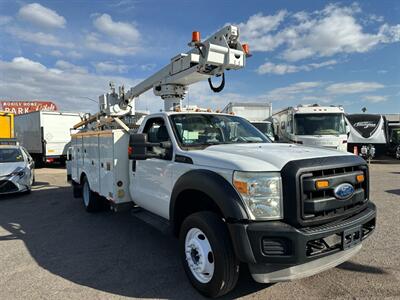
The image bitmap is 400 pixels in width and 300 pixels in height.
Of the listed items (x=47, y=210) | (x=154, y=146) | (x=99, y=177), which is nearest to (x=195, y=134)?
(x=154, y=146)

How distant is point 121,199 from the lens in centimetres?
539

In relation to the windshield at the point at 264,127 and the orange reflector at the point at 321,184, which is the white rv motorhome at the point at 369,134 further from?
the orange reflector at the point at 321,184

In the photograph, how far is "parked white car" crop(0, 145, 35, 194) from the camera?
8.89 metres

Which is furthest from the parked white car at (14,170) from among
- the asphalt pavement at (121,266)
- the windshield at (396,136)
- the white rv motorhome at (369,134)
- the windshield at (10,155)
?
the windshield at (396,136)

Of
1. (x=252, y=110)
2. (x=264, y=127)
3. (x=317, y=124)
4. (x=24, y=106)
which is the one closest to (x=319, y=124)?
(x=317, y=124)

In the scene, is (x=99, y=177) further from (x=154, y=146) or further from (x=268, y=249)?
(x=268, y=249)

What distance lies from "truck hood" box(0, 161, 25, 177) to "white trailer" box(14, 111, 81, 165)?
851 cm

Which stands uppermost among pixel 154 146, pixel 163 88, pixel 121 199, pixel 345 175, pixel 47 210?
pixel 163 88

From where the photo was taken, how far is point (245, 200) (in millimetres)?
2934

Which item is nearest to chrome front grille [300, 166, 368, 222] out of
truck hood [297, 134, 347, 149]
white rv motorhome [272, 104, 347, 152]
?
truck hood [297, 134, 347, 149]

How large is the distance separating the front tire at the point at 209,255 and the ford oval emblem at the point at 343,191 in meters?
1.12

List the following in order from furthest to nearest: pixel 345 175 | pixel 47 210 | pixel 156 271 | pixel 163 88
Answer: pixel 47 210 < pixel 163 88 < pixel 156 271 < pixel 345 175

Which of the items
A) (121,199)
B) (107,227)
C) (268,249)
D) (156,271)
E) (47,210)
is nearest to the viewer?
(268,249)

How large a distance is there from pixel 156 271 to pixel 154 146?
164cm
